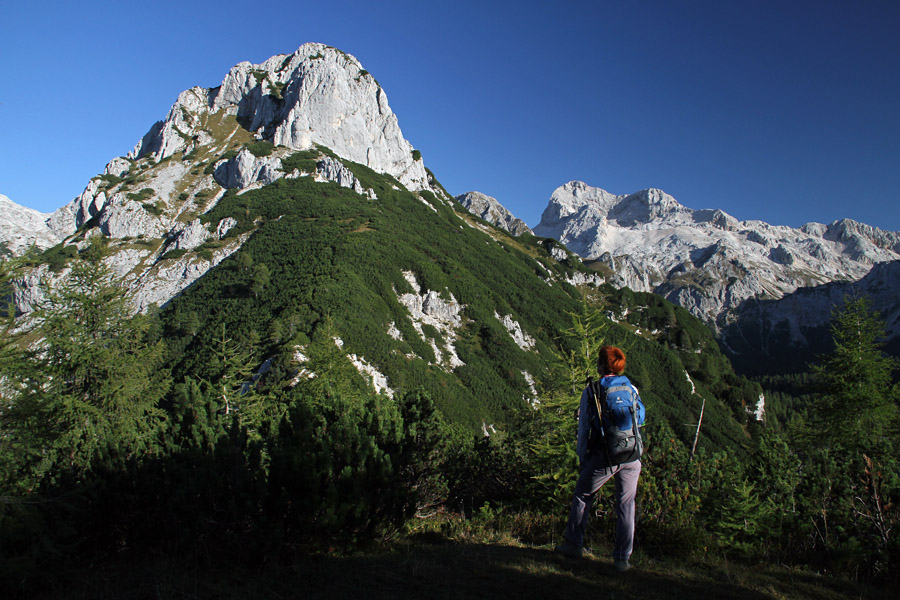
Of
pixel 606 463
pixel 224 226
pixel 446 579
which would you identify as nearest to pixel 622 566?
pixel 606 463

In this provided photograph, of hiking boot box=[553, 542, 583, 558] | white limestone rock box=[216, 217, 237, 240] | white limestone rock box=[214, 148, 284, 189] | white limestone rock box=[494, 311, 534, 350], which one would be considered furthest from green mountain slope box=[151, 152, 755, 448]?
hiking boot box=[553, 542, 583, 558]

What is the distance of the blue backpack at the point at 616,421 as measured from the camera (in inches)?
177

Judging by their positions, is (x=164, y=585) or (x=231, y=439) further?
(x=231, y=439)

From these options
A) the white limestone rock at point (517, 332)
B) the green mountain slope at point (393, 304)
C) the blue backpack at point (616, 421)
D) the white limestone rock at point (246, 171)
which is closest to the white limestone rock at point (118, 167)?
the white limestone rock at point (246, 171)

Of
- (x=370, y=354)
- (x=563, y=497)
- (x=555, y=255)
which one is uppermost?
(x=555, y=255)

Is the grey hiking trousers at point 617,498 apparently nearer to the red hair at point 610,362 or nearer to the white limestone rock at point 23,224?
the red hair at point 610,362

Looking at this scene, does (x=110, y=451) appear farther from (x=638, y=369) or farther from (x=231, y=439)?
(x=638, y=369)

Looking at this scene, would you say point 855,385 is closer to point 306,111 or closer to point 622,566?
point 622,566

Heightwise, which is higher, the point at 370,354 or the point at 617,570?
the point at 370,354

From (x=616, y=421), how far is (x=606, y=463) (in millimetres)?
538

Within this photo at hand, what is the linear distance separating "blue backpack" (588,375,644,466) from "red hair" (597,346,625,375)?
98mm

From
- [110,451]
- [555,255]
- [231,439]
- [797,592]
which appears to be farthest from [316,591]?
[555,255]

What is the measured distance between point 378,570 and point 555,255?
12326cm

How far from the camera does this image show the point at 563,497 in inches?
310
